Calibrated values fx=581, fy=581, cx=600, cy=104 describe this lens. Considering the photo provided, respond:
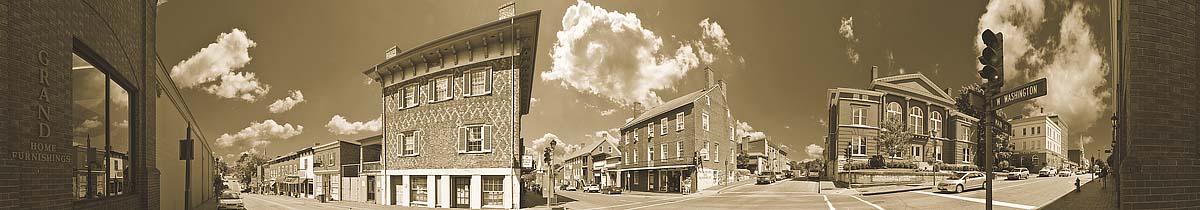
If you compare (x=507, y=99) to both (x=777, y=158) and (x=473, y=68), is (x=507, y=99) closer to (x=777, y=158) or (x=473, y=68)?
(x=473, y=68)

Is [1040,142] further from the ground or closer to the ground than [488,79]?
closer to the ground

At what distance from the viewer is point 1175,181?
223 inches

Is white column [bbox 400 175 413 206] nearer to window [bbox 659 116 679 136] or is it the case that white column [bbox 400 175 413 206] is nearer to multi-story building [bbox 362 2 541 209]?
multi-story building [bbox 362 2 541 209]

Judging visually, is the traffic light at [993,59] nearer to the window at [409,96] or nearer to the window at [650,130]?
the window at [409,96]

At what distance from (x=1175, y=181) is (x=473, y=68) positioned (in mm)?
18480

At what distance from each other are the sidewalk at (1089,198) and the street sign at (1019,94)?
315 inches

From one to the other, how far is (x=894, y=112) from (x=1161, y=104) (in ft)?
54.1

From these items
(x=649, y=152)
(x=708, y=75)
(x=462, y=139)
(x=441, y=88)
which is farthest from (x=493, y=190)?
(x=649, y=152)

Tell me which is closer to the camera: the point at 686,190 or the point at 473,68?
the point at 473,68

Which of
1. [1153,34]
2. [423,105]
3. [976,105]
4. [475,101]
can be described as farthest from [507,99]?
[1153,34]

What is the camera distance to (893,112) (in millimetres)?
21078

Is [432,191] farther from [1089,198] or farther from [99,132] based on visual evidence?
[1089,198]

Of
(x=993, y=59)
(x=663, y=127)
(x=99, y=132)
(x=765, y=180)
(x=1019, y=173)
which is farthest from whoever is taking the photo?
(x=765, y=180)

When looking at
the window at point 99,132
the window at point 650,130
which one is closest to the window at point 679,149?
the window at point 650,130
